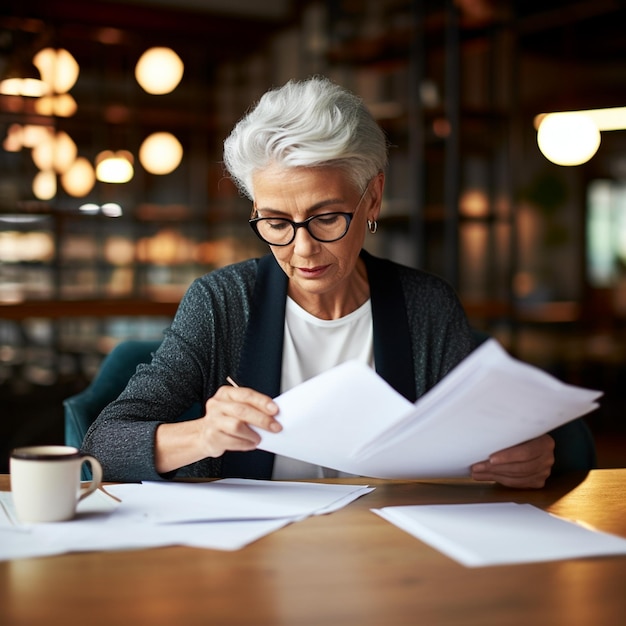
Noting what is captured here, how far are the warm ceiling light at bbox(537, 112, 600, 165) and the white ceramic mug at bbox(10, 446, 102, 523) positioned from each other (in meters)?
5.86

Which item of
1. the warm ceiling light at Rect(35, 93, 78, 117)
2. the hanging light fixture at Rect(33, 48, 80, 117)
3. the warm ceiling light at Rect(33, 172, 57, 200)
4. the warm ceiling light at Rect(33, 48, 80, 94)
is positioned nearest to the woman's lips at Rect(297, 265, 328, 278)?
the hanging light fixture at Rect(33, 48, 80, 117)

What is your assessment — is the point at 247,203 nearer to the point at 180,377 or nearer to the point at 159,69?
the point at 159,69

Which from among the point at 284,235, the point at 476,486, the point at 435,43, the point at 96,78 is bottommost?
the point at 476,486

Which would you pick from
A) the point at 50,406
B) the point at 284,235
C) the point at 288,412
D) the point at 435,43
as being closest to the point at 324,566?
the point at 288,412

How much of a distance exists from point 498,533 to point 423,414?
16 cm

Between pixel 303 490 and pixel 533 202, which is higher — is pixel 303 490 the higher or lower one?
the lower one

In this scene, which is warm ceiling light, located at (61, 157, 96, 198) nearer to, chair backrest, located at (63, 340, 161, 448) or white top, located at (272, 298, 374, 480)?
chair backrest, located at (63, 340, 161, 448)

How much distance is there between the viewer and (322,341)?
1642 millimetres

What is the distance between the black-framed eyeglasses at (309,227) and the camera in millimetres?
1423

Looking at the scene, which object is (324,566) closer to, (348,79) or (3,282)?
(348,79)

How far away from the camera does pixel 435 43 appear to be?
5.53 m

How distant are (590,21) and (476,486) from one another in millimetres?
7264

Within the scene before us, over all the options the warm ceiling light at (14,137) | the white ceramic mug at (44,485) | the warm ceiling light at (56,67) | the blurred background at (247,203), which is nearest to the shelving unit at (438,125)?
the blurred background at (247,203)

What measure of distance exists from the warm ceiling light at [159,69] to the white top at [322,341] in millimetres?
5199
